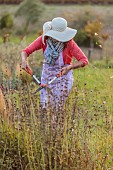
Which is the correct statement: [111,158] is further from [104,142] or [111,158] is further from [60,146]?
Answer: [60,146]

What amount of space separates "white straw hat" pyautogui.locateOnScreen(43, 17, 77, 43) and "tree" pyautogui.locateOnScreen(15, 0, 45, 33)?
62.5 feet

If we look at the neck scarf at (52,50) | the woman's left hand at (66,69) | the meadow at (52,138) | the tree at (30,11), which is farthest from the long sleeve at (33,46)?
the tree at (30,11)

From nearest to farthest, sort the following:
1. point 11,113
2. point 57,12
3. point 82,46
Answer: point 11,113
point 82,46
point 57,12

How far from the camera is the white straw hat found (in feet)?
20.8

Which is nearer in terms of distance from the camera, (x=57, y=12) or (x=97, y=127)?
(x=97, y=127)

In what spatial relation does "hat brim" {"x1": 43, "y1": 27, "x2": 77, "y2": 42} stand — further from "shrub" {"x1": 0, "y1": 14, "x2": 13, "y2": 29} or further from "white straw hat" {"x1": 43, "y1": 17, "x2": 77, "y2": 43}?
"shrub" {"x1": 0, "y1": 14, "x2": 13, "y2": 29}

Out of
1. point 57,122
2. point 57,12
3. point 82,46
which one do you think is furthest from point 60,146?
point 57,12

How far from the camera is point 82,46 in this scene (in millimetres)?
21297

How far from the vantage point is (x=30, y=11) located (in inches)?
1012

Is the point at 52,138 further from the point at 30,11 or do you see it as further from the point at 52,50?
the point at 30,11

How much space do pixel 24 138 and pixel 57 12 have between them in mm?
22306

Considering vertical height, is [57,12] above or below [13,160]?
below

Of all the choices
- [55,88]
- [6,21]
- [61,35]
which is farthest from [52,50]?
[6,21]

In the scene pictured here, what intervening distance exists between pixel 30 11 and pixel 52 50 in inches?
770
